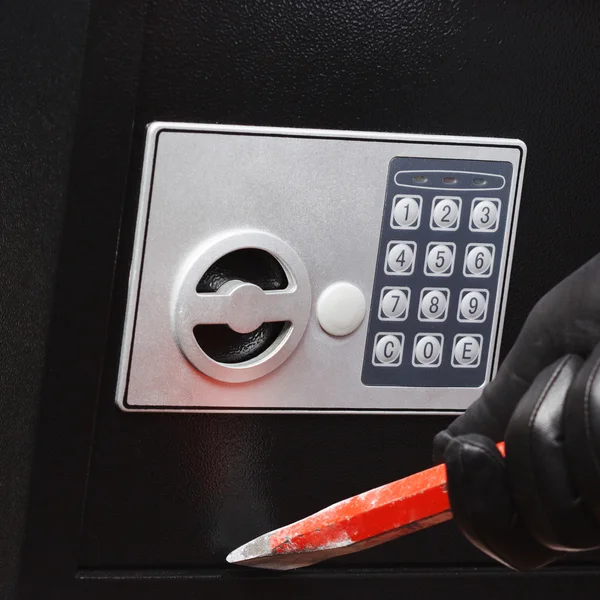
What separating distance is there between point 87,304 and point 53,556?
170mm

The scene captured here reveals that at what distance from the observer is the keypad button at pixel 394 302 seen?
75cm

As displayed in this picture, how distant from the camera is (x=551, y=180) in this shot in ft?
2.54

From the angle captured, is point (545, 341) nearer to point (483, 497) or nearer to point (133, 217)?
point (483, 497)

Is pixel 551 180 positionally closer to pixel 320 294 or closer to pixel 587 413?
pixel 320 294

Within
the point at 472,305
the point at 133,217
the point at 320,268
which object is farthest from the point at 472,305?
the point at 133,217

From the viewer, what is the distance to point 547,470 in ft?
1.68

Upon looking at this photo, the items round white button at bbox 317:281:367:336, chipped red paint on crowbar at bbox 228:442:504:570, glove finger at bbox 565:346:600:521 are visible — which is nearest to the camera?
glove finger at bbox 565:346:600:521

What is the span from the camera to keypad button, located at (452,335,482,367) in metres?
0.77

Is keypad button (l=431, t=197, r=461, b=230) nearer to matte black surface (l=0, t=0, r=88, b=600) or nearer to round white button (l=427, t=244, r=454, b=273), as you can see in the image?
round white button (l=427, t=244, r=454, b=273)

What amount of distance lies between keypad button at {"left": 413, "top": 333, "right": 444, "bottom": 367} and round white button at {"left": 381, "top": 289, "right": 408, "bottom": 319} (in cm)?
2

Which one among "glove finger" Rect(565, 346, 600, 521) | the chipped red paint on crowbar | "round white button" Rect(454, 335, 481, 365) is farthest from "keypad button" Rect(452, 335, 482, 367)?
"glove finger" Rect(565, 346, 600, 521)

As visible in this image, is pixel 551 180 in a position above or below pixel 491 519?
above

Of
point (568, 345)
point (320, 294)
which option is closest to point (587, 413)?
point (568, 345)

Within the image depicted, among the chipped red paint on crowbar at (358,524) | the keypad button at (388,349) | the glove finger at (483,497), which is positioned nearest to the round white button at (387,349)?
the keypad button at (388,349)
